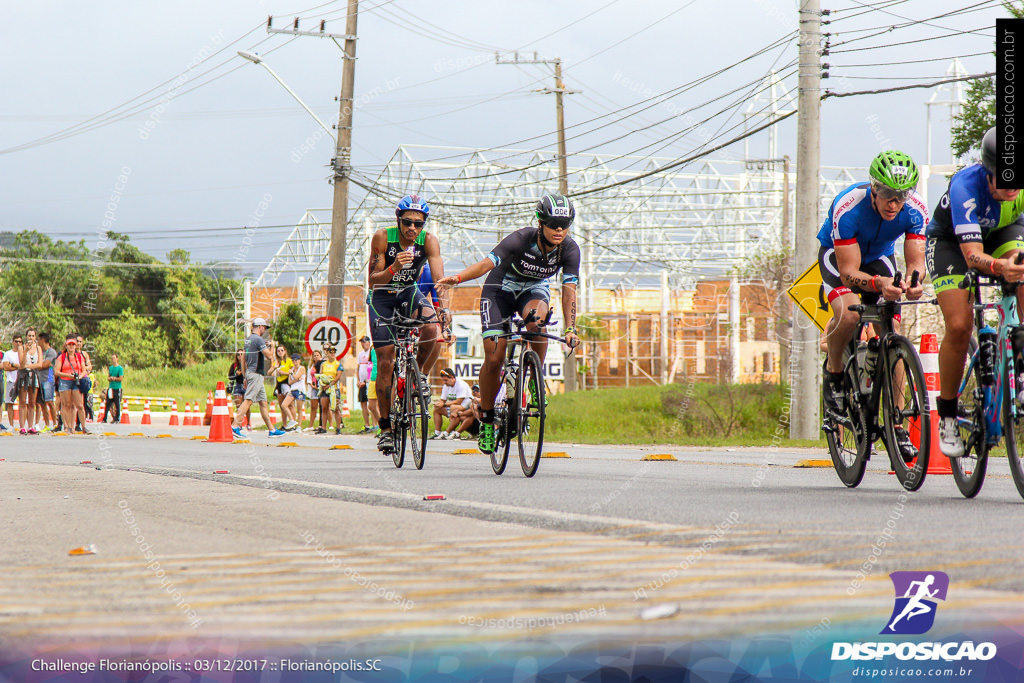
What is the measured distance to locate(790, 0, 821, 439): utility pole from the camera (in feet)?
60.8

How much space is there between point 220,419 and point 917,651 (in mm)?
15961

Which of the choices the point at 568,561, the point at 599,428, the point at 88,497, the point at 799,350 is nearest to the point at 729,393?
the point at 599,428

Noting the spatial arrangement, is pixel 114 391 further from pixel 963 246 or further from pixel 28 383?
pixel 963 246

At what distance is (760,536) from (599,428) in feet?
77.7

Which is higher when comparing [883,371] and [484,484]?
[883,371]

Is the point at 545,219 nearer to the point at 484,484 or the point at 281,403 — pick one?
the point at 484,484

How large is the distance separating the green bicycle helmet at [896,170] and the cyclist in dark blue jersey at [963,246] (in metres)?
0.23

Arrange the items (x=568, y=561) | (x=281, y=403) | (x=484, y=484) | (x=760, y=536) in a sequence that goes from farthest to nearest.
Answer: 1. (x=281, y=403)
2. (x=484, y=484)
3. (x=760, y=536)
4. (x=568, y=561)

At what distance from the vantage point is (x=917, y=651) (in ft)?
8.54

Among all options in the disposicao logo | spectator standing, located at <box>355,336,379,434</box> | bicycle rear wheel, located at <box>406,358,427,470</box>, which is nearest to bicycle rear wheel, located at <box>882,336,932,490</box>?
the disposicao logo

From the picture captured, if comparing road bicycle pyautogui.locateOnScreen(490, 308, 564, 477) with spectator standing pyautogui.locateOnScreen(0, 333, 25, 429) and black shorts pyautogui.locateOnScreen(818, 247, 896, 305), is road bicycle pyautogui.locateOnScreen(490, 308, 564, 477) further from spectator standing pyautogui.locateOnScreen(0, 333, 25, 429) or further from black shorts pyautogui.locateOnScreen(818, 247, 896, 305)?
spectator standing pyautogui.locateOnScreen(0, 333, 25, 429)

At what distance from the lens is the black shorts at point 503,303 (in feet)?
27.4

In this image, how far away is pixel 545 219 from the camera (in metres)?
Result: 8.06

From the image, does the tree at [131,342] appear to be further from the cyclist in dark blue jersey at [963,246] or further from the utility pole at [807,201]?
the cyclist in dark blue jersey at [963,246]
